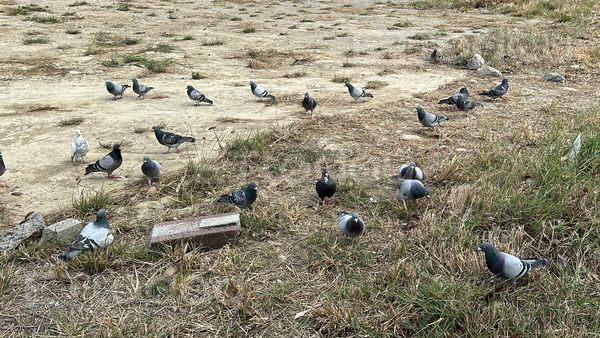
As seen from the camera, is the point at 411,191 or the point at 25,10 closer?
the point at 411,191

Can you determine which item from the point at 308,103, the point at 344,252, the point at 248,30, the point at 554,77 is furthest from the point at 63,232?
the point at 248,30

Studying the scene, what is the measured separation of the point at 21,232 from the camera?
3770 millimetres

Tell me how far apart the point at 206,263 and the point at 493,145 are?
317 cm

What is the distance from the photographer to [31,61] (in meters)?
10.1

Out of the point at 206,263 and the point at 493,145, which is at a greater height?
the point at 493,145

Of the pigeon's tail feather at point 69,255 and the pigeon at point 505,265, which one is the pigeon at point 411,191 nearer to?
the pigeon at point 505,265

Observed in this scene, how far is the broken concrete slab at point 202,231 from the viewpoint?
3.69m

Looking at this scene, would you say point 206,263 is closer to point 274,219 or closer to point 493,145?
point 274,219

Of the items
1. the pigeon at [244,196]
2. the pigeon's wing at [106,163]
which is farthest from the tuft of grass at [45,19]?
the pigeon at [244,196]

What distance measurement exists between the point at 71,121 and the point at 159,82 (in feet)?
8.27

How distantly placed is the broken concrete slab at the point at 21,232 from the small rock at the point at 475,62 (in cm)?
835

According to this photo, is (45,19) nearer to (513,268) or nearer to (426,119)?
(426,119)

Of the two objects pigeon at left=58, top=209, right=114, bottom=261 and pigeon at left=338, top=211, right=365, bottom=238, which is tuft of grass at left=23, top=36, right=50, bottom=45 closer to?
pigeon at left=58, top=209, right=114, bottom=261

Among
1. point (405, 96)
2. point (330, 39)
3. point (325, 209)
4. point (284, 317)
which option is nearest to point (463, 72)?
point (405, 96)
